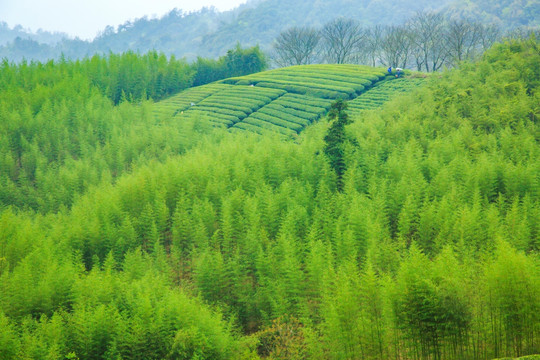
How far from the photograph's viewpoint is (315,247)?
2286cm

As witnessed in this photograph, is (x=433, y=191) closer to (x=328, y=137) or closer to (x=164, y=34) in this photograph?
(x=328, y=137)

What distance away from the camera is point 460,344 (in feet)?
56.6

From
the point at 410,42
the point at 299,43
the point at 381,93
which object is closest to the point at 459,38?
the point at 410,42

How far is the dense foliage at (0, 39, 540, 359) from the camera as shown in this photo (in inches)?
694

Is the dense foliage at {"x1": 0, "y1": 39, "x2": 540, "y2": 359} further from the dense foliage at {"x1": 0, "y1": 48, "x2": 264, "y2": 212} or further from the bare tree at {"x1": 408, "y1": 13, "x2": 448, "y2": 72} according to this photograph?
the bare tree at {"x1": 408, "y1": 13, "x2": 448, "y2": 72}

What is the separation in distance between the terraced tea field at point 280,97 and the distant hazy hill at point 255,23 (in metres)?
57.0

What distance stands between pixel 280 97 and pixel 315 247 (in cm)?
4134

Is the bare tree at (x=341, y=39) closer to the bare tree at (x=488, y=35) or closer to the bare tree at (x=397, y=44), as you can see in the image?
the bare tree at (x=397, y=44)

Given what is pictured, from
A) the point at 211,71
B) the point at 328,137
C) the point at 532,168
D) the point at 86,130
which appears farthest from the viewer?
the point at 211,71

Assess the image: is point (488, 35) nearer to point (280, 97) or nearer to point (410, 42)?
point (410, 42)

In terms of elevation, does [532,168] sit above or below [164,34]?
below

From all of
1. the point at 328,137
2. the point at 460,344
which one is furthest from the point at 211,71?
the point at 460,344

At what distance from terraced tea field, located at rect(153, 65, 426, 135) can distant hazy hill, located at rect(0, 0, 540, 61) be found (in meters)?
57.0

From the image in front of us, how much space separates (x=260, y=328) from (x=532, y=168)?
1873 centimetres
